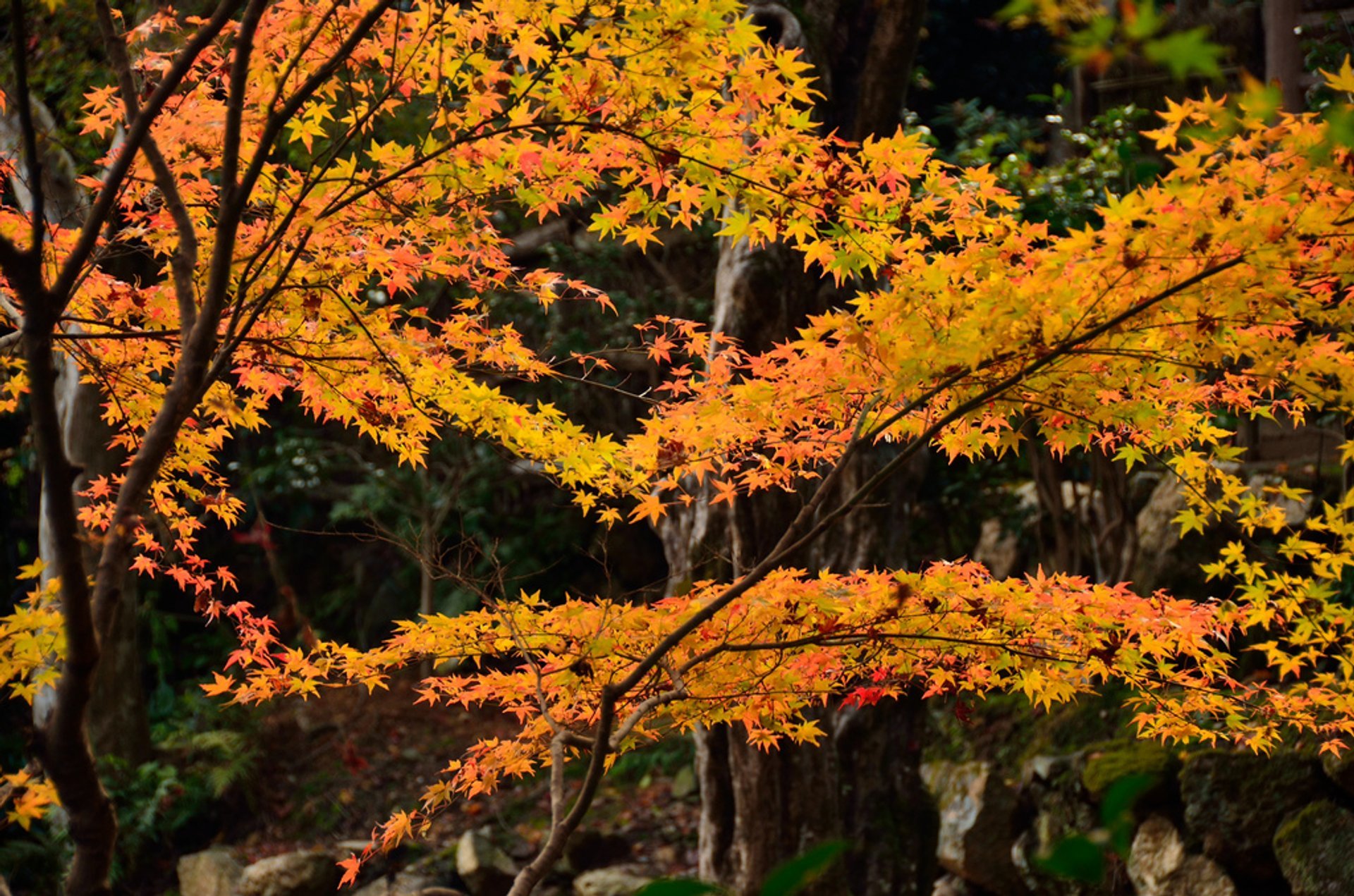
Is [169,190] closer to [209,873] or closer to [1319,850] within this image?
[1319,850]

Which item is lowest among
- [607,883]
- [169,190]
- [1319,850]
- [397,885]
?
[397,885]

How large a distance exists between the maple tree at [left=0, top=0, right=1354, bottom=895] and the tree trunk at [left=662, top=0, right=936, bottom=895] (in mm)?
1635

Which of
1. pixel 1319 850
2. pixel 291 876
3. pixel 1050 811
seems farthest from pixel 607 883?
pixel 1319 850

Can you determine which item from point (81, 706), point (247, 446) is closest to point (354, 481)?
point (247, 446)

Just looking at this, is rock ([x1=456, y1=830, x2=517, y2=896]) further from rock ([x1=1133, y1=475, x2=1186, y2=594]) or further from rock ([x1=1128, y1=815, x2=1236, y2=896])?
rock ([x1=1133, y1=475, x2=1186, y2=594])

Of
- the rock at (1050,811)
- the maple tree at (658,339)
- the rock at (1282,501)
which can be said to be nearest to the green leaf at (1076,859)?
the maple tree at (658,339)

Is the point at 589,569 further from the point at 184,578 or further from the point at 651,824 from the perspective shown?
the point at 184,578

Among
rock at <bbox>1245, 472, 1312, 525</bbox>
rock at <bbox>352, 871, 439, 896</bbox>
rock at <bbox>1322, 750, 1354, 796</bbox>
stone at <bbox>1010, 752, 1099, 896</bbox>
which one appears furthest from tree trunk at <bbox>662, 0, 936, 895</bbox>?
rock at <bbox>1245, 472, 1312, 525</bbox>

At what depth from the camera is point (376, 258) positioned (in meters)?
3.08

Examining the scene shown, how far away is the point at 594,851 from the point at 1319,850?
449 cm

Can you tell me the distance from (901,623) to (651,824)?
5.49m

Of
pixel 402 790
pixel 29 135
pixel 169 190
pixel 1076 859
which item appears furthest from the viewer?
pixel 402 790

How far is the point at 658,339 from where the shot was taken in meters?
3.75

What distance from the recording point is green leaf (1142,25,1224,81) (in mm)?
851
